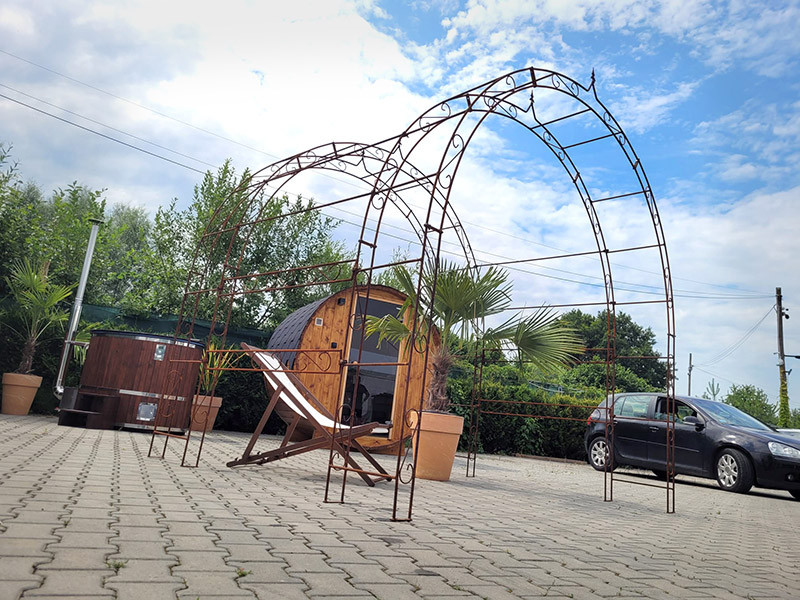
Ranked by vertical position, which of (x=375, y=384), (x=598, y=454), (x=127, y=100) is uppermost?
(x=127, y=100)

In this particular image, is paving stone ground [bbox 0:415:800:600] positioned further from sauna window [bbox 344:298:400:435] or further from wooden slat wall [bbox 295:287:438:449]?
sauna window [bbox 344:298:400:435]

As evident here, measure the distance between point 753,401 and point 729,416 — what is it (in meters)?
16.4

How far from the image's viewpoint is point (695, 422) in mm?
9258

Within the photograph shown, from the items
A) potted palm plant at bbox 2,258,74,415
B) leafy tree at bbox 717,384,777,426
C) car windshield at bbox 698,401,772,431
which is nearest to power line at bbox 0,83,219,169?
potted palm plant at bbox 2,258,74,415

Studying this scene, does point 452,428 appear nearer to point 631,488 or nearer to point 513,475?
point 513,475

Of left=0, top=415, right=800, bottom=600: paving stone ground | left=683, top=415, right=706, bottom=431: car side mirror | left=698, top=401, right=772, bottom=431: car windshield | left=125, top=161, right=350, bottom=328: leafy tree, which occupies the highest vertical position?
left=125, top=161, right=350, bottom=328: leafy tree

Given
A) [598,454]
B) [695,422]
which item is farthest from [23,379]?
[695,422]

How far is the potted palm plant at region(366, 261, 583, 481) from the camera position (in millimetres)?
6832

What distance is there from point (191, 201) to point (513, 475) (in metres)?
12.6

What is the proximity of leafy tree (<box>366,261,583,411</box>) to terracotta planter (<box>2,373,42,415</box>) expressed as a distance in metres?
6.31

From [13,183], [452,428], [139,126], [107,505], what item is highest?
[139,126]

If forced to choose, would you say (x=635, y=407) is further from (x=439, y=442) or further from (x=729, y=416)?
(x=439, y=442)

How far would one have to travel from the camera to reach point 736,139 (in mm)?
10562

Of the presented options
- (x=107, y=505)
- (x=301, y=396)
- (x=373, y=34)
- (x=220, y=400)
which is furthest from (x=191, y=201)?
(x=107, y=505)
